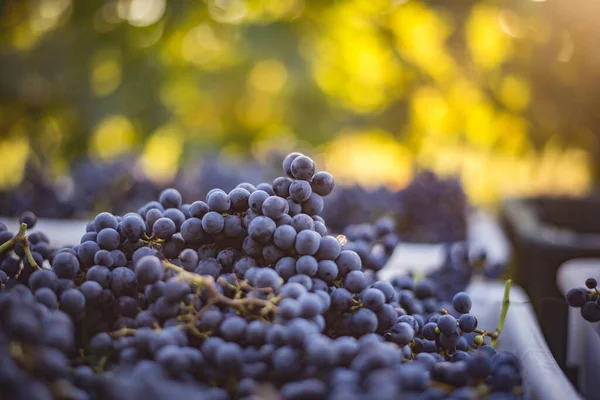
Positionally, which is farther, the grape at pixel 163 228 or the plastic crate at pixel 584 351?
the plastic crate at pixel 584 351

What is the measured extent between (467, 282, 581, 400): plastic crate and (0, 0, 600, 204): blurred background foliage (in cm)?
150

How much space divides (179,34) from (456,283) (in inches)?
118

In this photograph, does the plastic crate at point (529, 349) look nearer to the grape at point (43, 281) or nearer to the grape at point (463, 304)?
the grape at point (463, 304)

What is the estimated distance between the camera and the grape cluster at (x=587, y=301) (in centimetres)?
75

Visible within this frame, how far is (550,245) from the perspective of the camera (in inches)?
58.1

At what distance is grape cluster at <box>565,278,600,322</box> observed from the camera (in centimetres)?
75

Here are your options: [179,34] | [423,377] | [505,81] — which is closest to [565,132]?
[505,81]

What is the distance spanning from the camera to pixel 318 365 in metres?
0.51

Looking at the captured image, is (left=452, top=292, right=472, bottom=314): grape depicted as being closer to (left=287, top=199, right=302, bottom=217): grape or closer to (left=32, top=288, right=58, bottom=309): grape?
(left=287, top=199, right=302, bottom=217): grape

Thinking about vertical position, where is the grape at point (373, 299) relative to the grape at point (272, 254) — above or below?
below

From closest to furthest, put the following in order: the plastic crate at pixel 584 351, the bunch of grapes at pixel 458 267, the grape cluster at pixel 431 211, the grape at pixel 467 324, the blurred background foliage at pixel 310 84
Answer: the grape at pixel 467 324, the plastic crate at pixel 584 351, the bunch of grapes at pixel 458 267, the grape cluster at pixel 431 211, the blurred background foliage at pixel 310 84

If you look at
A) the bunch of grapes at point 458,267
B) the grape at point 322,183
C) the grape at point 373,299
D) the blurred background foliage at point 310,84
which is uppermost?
the blurred background foliage at point 310,84

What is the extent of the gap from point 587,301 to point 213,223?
55 centimetres

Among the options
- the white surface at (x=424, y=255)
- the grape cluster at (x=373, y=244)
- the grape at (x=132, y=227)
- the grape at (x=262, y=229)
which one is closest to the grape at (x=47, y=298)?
the grape at (x=132, y=227)
